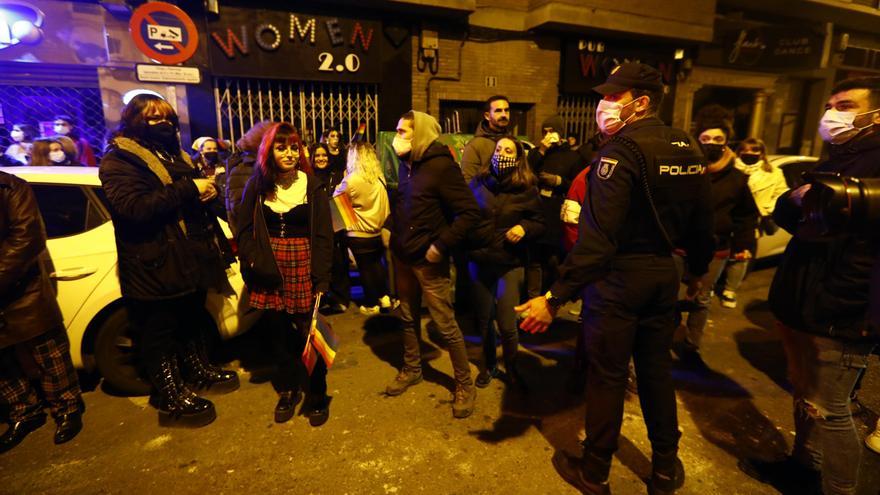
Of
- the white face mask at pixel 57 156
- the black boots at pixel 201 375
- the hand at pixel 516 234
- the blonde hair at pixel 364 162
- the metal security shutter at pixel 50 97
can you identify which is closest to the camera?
the hand at pixel 516 234

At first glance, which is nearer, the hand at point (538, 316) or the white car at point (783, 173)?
the hand at point (538, 316)

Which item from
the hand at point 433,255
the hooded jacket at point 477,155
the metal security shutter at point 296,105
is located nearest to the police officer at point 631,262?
the hand at point 433,255

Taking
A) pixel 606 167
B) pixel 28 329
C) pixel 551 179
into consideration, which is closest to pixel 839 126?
pixel 606 167

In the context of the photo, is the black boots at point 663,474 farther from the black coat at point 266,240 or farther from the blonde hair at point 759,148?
the blonde hair at point 759,148

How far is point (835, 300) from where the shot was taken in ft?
6.69

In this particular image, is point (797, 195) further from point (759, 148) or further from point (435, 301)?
point (759, 148)

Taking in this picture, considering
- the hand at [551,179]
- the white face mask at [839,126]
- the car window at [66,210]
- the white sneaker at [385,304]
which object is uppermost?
the white face mask at [839,126]

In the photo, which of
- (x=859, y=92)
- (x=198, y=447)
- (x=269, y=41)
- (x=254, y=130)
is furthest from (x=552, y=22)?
(x=198, y=447)

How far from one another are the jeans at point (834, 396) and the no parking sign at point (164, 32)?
7716 mm

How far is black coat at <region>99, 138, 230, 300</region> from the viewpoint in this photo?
2.59 meters

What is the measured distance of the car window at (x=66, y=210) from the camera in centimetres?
307

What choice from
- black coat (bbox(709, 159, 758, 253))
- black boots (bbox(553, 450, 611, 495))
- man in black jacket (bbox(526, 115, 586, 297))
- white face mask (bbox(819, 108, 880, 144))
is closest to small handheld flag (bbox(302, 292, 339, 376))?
black boots (bbox(553, 450, 611, 495))

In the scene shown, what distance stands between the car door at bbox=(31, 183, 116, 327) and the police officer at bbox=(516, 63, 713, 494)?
9.03 feet

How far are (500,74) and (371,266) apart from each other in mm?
6151
